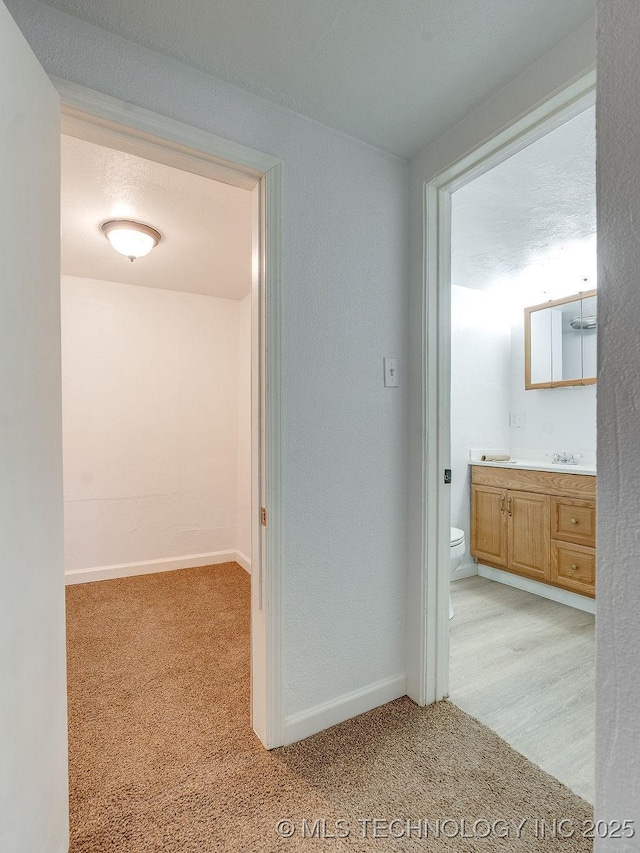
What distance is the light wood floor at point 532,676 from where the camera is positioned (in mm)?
1563

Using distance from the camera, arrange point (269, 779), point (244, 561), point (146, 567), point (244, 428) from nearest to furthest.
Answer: point (269, 779), point (146, 567), point (244, 561), point (244, 428)

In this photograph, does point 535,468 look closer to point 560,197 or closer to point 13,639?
point 560,197

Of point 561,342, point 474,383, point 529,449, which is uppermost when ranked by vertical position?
point 561,342

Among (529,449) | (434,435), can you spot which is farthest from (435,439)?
(529,449)

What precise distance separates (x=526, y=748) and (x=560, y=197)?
250 centimetres

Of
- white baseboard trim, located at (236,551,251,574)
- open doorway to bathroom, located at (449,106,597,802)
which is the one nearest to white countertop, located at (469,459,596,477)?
open doorway to bathroom, located at (449,106,597,802)

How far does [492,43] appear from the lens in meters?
1.30

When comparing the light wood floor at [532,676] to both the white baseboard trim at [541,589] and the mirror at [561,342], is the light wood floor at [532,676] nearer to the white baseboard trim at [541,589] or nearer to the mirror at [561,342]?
the white baseboard trim at [541,589]

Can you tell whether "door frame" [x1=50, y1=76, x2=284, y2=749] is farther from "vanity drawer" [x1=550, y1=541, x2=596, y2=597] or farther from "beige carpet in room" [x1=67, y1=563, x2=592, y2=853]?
"vanity drawer" [x1=550, y1=541, x2=596, y2=597]

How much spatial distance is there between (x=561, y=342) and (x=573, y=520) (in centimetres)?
144

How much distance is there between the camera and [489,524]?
3340 mm

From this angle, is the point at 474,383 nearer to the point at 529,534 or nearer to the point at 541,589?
the point at 529,534

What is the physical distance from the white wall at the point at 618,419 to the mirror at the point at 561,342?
323 centimetres

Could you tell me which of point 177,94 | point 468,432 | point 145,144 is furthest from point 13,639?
point 468,432
